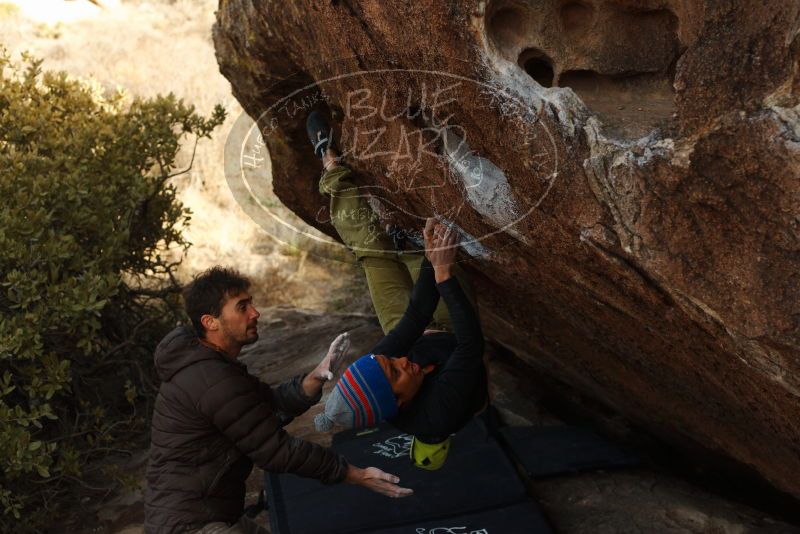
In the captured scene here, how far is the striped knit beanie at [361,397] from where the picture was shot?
A: 333 cm

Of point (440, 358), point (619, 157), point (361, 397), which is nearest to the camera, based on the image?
point (619, 157)

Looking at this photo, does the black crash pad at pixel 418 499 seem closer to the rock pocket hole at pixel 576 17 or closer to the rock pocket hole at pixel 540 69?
the rock pocket hole at pixel 540 69

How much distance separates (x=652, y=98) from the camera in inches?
116

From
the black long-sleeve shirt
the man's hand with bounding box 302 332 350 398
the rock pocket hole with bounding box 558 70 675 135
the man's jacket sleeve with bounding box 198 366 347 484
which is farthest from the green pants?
the rock pocket hole with bounding box 558 70 675 135

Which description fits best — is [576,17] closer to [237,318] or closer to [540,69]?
[540,69]

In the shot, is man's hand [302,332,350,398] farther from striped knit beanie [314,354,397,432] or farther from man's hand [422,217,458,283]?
man's hand [422,217,458,283]

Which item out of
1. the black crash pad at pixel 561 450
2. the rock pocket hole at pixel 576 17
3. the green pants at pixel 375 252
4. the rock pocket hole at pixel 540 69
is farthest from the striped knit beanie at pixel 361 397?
the black crash pad at pixel 561 450

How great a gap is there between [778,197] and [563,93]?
32.8 inches

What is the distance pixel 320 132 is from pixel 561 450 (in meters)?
2.71

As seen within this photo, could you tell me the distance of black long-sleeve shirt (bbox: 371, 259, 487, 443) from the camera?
350 cm

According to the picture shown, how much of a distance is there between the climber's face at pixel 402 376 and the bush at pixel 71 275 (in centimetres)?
258

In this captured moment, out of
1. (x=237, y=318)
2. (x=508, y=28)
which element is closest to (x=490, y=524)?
(x=237, y=318)

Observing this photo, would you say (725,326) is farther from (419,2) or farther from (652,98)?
(419,2)

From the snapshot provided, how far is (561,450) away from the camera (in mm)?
5281
